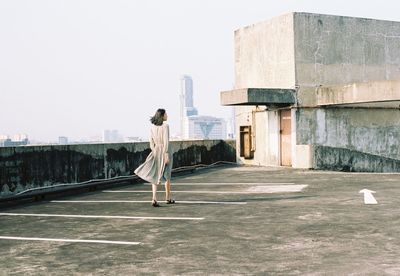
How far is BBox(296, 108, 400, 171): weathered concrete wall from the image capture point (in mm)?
18312

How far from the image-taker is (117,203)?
980 cm

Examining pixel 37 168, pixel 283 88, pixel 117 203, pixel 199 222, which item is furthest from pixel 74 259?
pixel 283 88

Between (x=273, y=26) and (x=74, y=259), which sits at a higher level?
(x=273, y=26)

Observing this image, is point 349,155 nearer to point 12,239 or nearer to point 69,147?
point 69,147

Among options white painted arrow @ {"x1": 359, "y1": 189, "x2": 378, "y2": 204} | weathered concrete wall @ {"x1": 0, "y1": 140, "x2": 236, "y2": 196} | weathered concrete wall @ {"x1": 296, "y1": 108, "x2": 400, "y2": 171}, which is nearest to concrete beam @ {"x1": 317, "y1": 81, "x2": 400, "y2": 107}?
weathered concrete wall @ {"x1": 296, "y1": 108, "x2": 400, "y2": 171}

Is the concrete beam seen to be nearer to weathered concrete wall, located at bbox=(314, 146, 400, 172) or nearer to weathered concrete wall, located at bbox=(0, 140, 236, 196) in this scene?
weathered concrete wall, located at bbox=(314, 146, 400, 172)

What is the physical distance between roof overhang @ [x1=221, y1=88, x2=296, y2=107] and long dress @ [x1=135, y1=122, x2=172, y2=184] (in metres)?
8.75

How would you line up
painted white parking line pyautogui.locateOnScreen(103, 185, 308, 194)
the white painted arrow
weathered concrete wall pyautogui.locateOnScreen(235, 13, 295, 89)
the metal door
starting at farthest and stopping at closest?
the metal door → weathered concrete wall pyautogui.locateOnScreen(235, 13, 295, 89) → painted white parking line pyautogui.locateOnScreen(103, 185, 308, 194) → the white painted arrow

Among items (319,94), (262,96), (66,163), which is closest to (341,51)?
(319,94)

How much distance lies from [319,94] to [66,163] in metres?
10.1

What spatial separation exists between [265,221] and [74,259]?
302 cm

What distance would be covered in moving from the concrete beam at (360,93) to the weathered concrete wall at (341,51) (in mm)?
647

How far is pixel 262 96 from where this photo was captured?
17.5 metres

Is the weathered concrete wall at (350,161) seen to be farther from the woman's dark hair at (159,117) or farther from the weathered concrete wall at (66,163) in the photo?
the woman's dark hair at (159,117)
